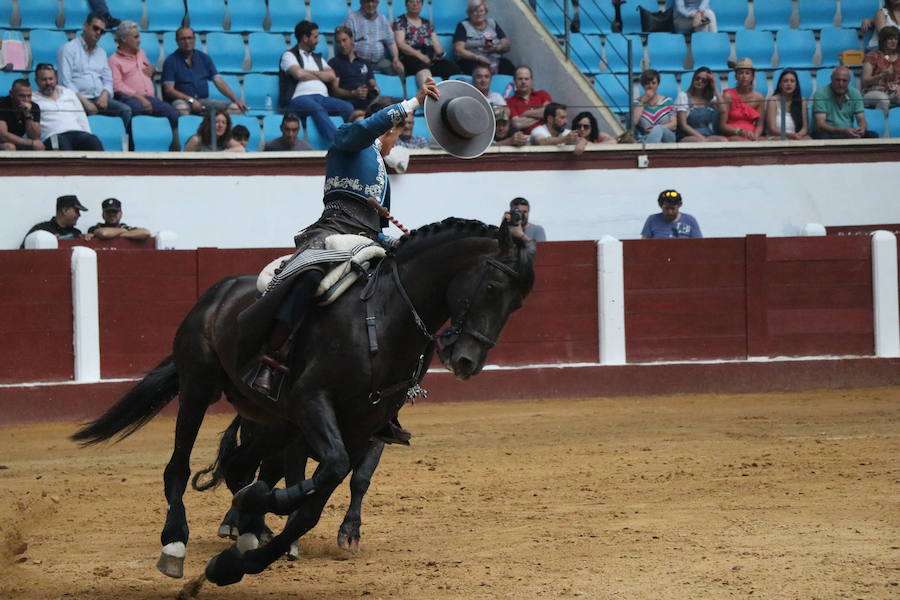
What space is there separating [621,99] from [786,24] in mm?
3060

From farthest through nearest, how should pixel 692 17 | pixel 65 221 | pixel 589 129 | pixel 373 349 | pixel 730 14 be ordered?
pixel 730 14 < pixel 692 17 < pixel 589 129 < pixel 65 221 < pixel 373 349

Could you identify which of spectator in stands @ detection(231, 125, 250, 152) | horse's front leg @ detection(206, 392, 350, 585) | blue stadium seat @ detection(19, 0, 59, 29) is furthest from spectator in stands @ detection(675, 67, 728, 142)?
horse's front leg @ detection(206, 392, 350, 585)

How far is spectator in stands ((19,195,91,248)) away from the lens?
11219 millimetres

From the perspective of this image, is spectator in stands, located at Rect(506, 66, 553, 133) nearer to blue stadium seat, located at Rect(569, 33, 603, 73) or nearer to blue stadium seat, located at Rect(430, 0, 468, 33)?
blue stadium seat, located at Rect(569, 33, 603, 73)

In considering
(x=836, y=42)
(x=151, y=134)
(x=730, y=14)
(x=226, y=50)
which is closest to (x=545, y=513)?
(x=151, y=134)

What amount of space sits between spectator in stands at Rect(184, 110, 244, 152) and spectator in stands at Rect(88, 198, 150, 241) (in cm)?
106

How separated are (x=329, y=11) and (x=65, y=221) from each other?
451cm

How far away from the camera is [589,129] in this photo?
13.0 meters

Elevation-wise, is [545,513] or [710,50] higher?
[710,50]

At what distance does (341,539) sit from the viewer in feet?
19.5

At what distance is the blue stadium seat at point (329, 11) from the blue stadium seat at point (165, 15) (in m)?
1.29

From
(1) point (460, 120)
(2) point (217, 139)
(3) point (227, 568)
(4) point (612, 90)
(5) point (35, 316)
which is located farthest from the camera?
(4) point (612, 90)

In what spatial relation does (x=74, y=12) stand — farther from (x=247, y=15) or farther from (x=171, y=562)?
(x=171, y=562)

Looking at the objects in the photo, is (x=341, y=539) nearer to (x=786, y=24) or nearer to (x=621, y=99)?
(x=621, y=99)
